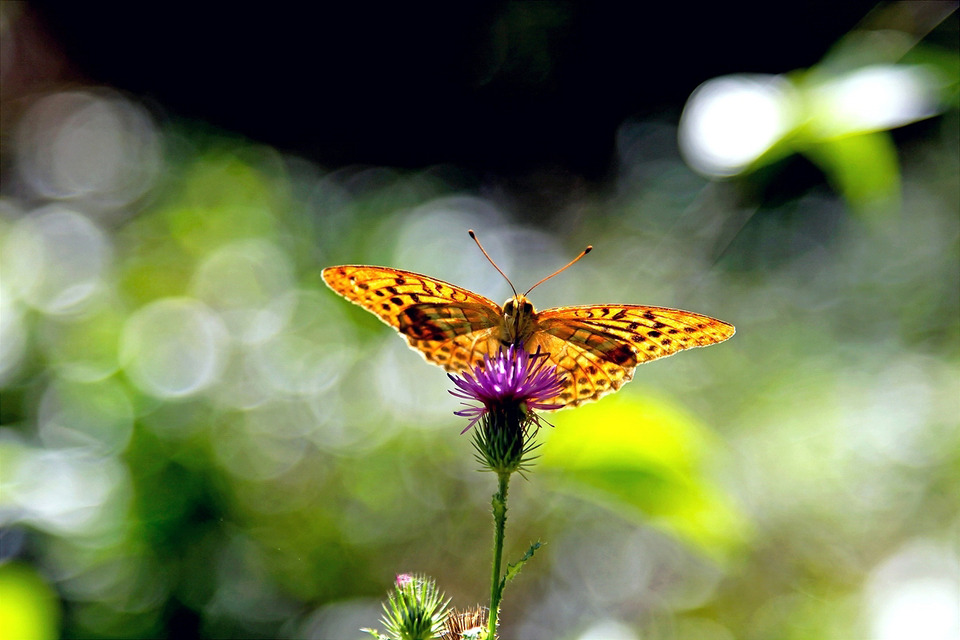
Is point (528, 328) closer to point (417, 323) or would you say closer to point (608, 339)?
point (608, 339)

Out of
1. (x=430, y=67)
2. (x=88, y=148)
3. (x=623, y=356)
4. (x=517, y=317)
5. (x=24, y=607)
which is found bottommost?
(x=24, y=607)

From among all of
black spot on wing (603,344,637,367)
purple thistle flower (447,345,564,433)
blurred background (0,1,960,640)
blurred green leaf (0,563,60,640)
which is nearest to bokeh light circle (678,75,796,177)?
blurred background (0,1,960,640)

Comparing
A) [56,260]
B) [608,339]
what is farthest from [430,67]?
[608,339]

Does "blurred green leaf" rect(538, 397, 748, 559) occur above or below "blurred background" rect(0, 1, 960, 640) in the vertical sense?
below

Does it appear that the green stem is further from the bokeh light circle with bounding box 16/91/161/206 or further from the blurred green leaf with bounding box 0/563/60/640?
the bokeh light circle with bounding box 16/91/161/206

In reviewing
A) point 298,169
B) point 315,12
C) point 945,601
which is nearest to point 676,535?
point 945,601

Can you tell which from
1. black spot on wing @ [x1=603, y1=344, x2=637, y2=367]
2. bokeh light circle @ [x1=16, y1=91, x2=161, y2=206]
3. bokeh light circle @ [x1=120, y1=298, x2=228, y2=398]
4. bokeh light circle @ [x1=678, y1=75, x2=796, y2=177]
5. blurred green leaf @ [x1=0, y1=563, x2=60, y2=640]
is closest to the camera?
bokeh light circle @ [x1=678, y1=75, x2=796, y2=177]

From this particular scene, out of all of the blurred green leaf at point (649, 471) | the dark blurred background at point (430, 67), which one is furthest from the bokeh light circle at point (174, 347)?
the dark blurred background at point (430, 67)
